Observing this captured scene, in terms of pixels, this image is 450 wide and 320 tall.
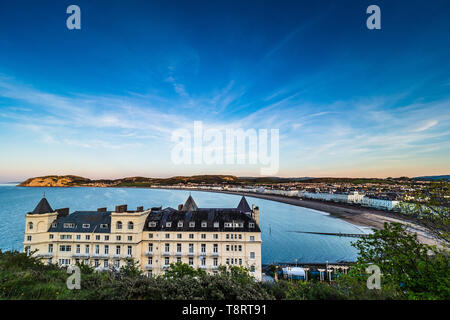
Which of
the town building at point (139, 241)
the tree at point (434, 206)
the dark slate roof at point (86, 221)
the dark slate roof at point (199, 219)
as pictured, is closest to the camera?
the tree at point (434, 206)

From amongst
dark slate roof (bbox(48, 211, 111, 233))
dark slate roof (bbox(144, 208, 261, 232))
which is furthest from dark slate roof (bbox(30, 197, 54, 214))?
dark slate roof (bbox(144, 208, 261, 232))

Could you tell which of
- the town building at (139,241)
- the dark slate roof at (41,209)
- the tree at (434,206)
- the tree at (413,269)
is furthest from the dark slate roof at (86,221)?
the tree at (434,206)

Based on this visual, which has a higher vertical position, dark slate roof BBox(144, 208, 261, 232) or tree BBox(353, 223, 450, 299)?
tree BBox(353, 223, 450, 299)

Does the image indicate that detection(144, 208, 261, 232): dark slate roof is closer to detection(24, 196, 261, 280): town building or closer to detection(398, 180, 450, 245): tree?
detection(24, 196, 261, 280): town building

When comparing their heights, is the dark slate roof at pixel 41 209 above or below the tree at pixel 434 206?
below

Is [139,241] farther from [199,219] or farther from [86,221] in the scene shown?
[199,219]

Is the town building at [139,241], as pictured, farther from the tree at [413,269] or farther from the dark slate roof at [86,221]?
the tree at [413,269]

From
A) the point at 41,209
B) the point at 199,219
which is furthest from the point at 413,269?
the point at 41,209
